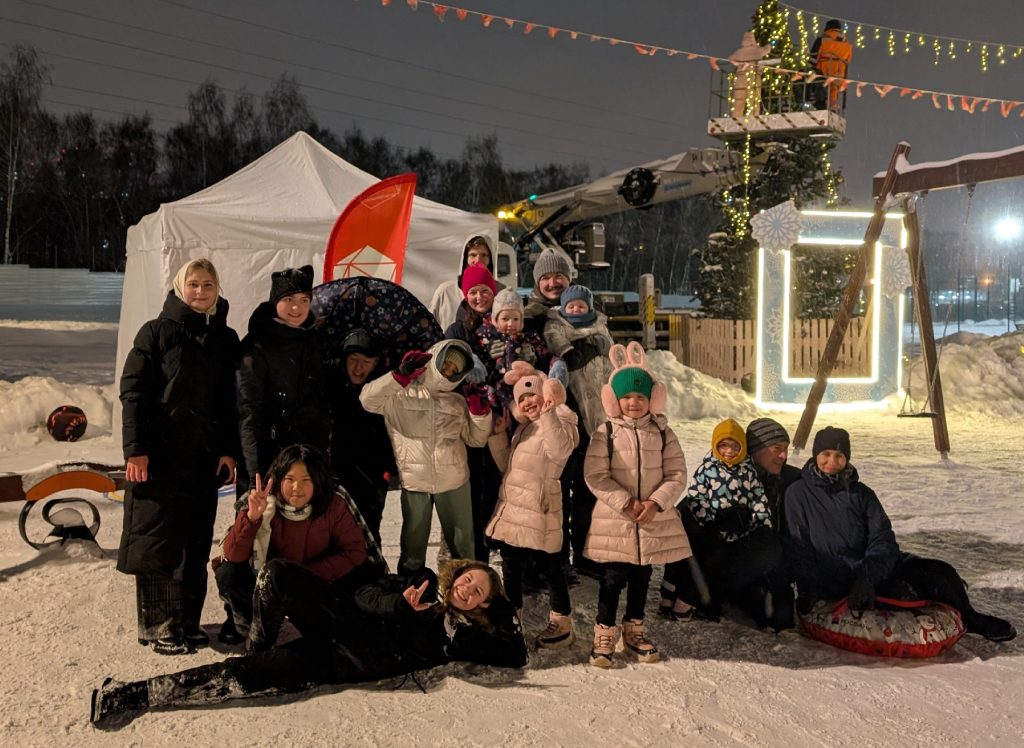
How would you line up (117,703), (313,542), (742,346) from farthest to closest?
(742,346) < (313,542) < (117,703)

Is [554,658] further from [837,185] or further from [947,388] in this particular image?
[837,185]

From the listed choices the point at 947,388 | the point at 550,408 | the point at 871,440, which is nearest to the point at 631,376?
the point at 550,408

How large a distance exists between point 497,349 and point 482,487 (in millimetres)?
702

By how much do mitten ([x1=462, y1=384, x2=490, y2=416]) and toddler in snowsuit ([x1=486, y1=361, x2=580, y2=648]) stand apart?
0.14m

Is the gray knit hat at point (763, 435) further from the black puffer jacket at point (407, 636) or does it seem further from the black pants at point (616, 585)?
the black puffer jacket at point (407, 636)

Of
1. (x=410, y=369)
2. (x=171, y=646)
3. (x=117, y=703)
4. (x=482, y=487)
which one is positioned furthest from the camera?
(x=482, y=487)

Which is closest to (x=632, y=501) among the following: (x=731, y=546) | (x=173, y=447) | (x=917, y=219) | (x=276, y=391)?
(x=731, y=546)

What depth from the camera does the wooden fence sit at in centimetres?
1377

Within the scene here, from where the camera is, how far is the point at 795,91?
54.7 feet

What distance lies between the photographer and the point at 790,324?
40.4 feet

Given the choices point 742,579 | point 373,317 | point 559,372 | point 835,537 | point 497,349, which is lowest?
point 742,579

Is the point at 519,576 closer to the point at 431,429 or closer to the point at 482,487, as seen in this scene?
the point at 482,487

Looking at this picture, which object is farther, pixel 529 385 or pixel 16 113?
pixel 16 113

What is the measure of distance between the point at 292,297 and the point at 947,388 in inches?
445
